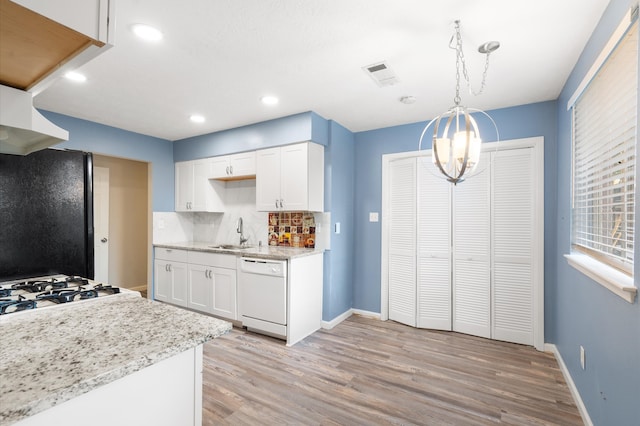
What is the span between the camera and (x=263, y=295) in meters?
3.20

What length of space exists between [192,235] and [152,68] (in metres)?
2.99

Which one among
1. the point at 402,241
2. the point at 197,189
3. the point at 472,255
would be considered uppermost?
the point at 197,189

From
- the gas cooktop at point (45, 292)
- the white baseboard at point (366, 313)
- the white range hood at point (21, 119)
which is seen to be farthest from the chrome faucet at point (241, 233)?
the white range hood at point (21, 119)

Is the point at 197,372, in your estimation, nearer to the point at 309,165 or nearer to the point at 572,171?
the point at 309,165

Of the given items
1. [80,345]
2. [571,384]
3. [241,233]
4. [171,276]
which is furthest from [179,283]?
[571,384]

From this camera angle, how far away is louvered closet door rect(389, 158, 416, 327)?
358 cm

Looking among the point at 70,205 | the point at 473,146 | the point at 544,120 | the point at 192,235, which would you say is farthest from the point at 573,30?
the point at 192,235

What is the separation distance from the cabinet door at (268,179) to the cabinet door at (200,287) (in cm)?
102

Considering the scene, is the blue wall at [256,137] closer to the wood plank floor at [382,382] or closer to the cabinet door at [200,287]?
the cabinet door at [200,287]

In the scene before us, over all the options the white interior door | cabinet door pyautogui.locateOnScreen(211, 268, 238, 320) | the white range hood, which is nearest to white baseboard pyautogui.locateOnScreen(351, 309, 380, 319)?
cabinet door pyautogui.locateOnScreen(211, 268, 238, 320)

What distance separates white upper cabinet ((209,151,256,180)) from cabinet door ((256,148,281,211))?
0.15 metres

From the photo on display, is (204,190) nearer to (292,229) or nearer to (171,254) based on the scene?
(171,254)

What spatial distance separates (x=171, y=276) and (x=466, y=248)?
363 cm

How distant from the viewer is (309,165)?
3.30m
